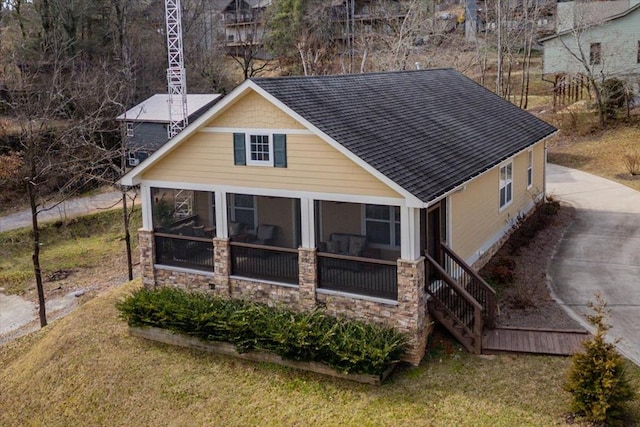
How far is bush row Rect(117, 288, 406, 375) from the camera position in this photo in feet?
38.7

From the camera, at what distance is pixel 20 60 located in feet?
122

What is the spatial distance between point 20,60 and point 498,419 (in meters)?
35.3

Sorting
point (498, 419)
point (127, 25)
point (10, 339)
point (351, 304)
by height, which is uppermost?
point (127, 25)

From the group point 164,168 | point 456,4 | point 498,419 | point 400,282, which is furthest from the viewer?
point 456,4

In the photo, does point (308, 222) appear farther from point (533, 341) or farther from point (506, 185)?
point (506, 185)

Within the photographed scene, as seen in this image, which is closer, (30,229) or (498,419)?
(498,419)

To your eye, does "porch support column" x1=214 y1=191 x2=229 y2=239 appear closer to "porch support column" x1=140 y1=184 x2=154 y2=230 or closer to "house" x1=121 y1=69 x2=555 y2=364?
"house" x1=121 y1=69 x2=555 y2=364

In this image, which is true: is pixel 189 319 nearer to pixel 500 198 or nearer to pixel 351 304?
pixel 351 304

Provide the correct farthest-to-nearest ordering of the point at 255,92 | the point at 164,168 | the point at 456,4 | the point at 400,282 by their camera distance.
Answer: the point at 456,4, the point at 164,168, the point at 255,92, the point at 400,282

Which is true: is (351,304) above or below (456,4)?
below

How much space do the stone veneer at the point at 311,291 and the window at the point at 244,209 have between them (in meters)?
2.19

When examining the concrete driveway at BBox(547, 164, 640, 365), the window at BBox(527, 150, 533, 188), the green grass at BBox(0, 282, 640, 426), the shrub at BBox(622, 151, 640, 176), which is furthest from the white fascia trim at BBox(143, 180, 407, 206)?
the shrub at BBox(622, 151, 640, 176)

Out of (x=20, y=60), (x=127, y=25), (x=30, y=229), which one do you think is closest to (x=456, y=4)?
(x=127, y=25)

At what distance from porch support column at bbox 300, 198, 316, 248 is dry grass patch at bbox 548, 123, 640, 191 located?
19.4 metres
